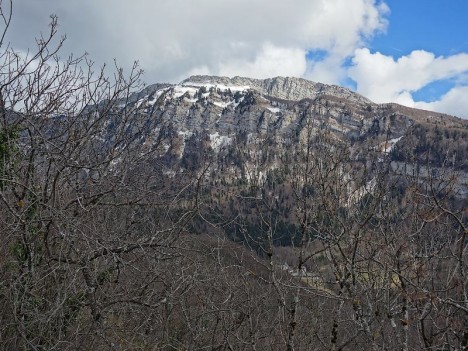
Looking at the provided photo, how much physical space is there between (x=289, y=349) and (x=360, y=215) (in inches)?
92.2

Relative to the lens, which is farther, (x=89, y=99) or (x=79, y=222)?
(x=89, y=99)

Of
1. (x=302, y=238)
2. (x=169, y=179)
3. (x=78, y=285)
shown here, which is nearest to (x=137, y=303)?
(x=78, y=285)

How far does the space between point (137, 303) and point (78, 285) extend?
→ 102cm

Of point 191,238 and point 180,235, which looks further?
point 191,238

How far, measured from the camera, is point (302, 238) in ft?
22.1

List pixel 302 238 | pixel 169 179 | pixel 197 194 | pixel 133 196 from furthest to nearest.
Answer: pixel 169 179
pixel 133 196
pixel 302 238
pixel 197 194

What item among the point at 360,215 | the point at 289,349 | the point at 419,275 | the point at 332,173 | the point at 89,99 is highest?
the point at 89,99

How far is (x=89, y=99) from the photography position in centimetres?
758

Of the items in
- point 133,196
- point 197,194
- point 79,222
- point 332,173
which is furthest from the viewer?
point 133,196

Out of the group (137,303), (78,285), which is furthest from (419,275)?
(78,285)

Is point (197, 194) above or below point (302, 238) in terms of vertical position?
above

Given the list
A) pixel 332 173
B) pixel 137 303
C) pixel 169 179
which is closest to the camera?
pixel 137 303

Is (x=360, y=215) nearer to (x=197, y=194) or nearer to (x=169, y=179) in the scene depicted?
(x=197, y=194)

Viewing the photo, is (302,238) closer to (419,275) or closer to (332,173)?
(332,173)
